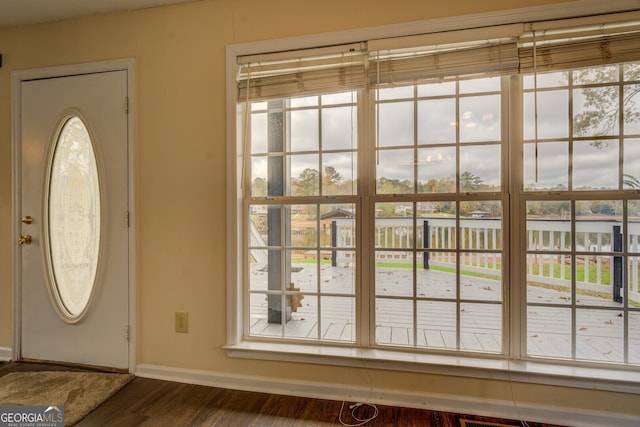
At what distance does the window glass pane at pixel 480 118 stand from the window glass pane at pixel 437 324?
100 centimetres

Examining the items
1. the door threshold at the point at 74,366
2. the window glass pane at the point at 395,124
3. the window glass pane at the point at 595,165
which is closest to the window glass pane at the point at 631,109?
the window glass pane at the point at 595,165

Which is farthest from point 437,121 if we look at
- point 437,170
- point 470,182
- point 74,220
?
point 74,220

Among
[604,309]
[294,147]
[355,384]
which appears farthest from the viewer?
[294,147]

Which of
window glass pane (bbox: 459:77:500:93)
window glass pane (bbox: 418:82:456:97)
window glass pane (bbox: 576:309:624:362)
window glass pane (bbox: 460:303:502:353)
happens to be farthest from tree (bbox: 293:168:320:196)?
window glass pane (bbox: 576:309:624:362)

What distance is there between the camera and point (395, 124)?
5.83 ft

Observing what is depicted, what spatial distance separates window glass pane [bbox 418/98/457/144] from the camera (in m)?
1.71

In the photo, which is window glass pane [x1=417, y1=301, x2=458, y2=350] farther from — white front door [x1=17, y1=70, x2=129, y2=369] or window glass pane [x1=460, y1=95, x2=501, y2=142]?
white front door [x1=17, y1=70, x2=129, y2=369]

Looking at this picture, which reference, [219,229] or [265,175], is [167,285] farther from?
[265,175]

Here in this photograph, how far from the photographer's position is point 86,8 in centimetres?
201

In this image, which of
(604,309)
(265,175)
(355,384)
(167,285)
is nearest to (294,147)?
(265,175)

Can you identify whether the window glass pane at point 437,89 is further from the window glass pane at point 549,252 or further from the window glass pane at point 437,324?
the window glass pane at point 437,324

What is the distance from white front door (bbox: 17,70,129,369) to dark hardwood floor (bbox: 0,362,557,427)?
45 cm

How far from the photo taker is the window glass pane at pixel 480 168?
1.67 metres

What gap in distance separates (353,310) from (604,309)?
1.36 meters
